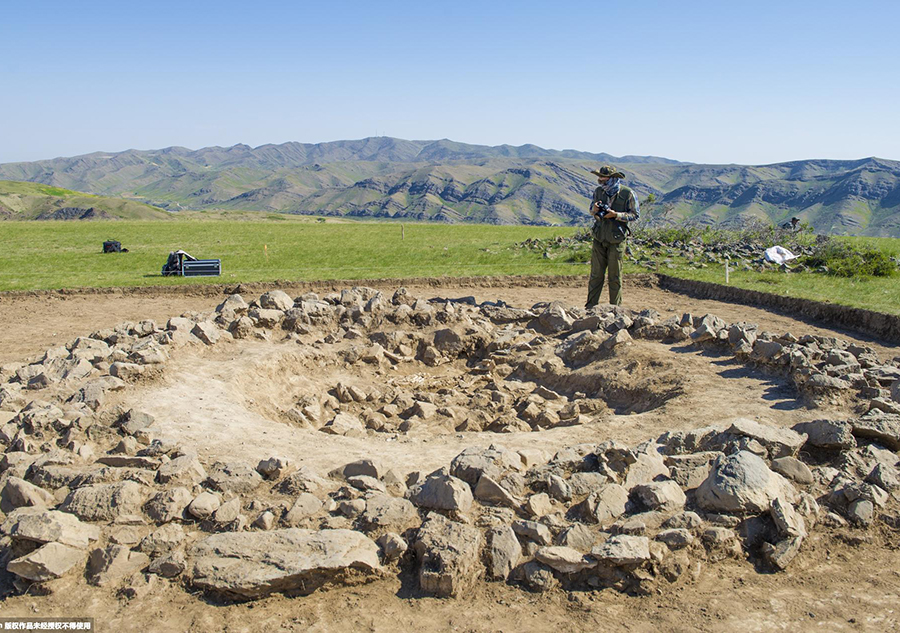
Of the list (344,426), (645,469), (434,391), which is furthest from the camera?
(434,391)

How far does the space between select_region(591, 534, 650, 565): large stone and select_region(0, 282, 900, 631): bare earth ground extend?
228 millimetres

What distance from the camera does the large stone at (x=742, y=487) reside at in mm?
5035

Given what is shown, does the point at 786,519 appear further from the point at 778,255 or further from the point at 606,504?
the point at 778,255

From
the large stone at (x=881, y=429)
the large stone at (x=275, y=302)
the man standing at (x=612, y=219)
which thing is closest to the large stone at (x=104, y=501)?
the large stone at (x=881, y=429)

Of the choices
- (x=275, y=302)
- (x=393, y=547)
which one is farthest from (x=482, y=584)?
(x=275, y=302)

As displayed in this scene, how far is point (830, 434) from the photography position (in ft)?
19.4

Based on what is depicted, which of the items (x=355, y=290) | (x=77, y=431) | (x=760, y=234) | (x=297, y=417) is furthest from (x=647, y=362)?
(x=760, y=234)

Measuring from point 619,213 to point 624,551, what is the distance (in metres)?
8.64

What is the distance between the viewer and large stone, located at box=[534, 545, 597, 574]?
455 centimetres

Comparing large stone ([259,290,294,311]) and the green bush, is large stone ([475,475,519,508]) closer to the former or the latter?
large stone ([259,290,294,311])

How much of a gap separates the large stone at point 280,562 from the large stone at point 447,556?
1.18ft

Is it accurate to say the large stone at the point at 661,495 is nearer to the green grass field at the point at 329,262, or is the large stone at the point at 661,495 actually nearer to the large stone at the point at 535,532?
the large stone at the point at 535,532

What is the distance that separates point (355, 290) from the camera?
13461 millimetres

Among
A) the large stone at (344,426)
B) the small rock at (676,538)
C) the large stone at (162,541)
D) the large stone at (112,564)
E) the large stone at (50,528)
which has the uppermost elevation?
the small rock at (676,538)
